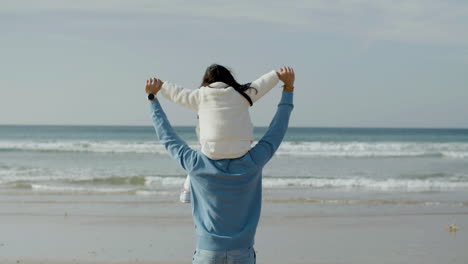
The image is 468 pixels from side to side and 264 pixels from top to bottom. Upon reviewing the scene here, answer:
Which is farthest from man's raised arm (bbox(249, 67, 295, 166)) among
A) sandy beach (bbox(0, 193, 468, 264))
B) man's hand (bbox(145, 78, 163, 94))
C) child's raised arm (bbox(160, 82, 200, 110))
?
sandy beach (bbox(0, 193, 468, 264))

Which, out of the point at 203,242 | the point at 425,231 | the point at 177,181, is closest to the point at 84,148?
the point at 177,181

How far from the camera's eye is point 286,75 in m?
2.63

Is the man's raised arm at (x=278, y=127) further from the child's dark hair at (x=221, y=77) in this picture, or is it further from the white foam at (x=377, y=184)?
the white foam at (x=377, y=184)

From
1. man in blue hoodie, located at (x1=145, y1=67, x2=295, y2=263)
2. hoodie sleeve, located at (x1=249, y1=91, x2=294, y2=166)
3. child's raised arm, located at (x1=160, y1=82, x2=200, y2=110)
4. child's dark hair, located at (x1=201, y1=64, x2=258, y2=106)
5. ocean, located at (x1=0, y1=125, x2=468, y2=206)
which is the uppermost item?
child's dark hair, located at (x1=201, y1=64, x2=258, y2=106)

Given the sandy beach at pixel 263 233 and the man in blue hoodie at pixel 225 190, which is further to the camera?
the sandy beach at pixel 263 233

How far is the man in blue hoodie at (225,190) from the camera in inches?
101

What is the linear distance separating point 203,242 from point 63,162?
22683 millimetres

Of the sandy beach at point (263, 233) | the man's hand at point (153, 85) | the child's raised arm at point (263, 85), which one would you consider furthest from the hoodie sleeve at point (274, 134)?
the sandy beach at point (263, 233)

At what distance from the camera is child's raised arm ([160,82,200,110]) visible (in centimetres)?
251

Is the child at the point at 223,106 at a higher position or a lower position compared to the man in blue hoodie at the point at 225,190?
higher

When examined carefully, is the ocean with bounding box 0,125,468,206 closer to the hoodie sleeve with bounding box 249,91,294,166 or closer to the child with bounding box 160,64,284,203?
the hoodie sleeve with bounding box 249,91,294,166

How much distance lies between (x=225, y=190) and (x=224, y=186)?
0.02 m

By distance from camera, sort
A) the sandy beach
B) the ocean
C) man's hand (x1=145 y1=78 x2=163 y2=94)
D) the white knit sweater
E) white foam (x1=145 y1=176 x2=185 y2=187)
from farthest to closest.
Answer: white foam (x1=145 y1=176 x2=185 y2=187)
the ocean
the sandy beach
man's hand (x1=145 y1=78 x2=163 y2=94)
the white knit sweater

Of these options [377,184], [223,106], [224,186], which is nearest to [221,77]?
[223,106]
